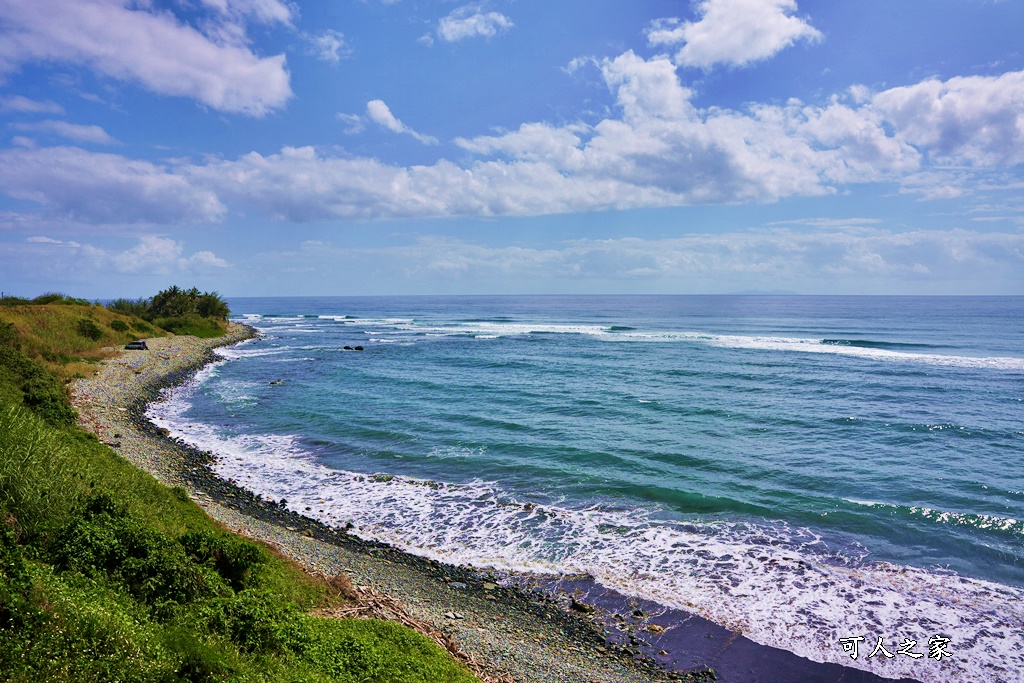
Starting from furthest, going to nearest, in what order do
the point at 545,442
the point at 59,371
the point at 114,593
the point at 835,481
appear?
the point at 59,371
the point at 545,442
the point at 835,481
the point at 114,593

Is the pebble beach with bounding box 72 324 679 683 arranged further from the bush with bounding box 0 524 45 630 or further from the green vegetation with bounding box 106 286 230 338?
the green vegetation with bounding box 106 286 230 338

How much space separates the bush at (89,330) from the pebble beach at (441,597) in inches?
1610

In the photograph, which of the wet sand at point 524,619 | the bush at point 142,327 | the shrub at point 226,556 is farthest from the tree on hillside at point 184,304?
the shrub at point 226,556

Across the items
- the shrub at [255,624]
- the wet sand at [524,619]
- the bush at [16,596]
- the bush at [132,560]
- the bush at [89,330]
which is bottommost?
the wet sand at [524,619]

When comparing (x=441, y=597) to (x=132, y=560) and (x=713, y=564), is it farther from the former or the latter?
(x=713, y=564)

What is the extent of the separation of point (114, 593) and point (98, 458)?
1134 centimetres

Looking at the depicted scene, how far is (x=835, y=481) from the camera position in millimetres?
26453

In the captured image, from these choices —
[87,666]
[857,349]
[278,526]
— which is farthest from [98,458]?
[857,349]

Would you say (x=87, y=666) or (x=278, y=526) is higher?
(x=87, y=666)

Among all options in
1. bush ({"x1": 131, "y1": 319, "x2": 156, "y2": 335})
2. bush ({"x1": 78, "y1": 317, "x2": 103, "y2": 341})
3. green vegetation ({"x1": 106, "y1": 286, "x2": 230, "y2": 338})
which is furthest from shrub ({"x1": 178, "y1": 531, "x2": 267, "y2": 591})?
green vegetation ({"x1": 106, "y1": 286, "x2": 230, "y2": 338})

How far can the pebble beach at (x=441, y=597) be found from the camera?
1364 cm

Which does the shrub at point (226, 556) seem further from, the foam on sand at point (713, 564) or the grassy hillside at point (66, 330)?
the grassy hillside at point (66, 330)

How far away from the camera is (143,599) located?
1049 centimetres

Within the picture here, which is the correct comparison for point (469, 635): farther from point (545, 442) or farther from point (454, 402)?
point (454, 402)
